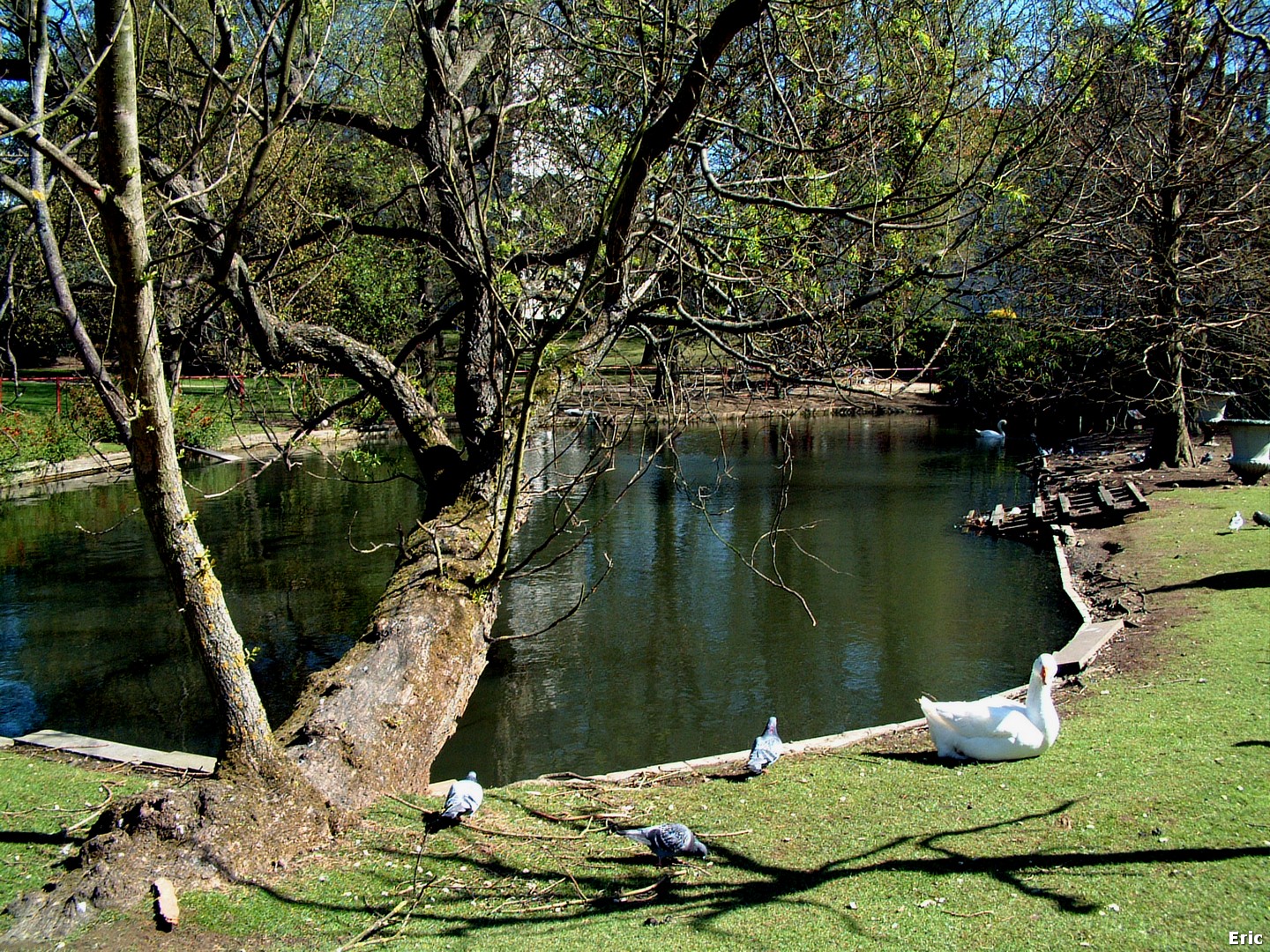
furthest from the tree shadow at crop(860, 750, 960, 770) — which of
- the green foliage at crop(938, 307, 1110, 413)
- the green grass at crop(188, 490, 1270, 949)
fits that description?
the green foliage at crop(938, 307, 1110, 413)

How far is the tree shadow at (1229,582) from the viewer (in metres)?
10.8

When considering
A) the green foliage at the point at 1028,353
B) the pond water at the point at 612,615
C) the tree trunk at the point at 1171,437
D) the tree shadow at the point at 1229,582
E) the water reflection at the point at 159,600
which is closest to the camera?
the pond water at the point at 612,615

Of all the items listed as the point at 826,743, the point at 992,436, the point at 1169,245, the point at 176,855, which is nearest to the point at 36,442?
the point at 176,855

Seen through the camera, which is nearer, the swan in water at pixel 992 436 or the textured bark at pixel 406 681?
the textured bark at pixel 406 681

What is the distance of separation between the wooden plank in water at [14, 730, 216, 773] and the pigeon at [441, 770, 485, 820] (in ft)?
7.50

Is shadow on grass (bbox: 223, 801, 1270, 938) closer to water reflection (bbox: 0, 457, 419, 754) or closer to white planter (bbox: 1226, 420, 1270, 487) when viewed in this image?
water reflection (bbox: 0, 457, 419, 754)

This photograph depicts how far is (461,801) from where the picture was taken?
586cm

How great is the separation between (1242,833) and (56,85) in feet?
29.8

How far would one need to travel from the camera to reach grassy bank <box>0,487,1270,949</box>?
14.5ft

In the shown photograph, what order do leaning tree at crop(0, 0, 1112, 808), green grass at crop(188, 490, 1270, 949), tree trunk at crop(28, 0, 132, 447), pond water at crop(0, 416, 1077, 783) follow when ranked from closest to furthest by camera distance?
green grass at crop(188, 490, 1270, 949)
tree trunk at crop(28, 0, 132, 447)
leaning tree at crop(0, 0, 1112, 808)
pond water at crop(0, 416, 1077, 783)

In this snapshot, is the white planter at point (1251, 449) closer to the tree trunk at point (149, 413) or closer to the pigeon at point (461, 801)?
the pigeon at point (461, 801)

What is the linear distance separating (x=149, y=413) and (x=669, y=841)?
3.48 metres

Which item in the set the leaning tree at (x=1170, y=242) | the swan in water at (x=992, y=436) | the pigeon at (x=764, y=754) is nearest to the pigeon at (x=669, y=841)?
the pigeon at (x=764, y=754)

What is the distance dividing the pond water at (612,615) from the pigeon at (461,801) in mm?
1420
